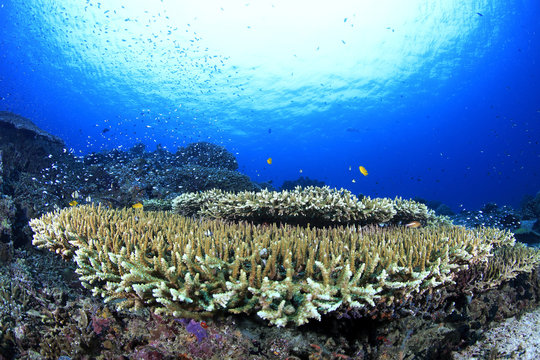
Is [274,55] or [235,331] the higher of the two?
[274,55]

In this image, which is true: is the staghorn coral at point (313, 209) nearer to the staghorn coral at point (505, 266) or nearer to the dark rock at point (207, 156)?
the staghorn coral at point (505, 266)

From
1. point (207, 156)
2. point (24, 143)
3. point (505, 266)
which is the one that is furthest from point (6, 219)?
point (207, 156)

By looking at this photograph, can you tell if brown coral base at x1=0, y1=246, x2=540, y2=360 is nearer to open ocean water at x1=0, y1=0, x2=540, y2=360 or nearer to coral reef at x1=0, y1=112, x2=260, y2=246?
open ocean water at x1=0, y1=0, x2=540, y2=360

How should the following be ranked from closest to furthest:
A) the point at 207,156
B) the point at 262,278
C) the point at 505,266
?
the point at 262,278, the point at 505,266, the point at 207,156

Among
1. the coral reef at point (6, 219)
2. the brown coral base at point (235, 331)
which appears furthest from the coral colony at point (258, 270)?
the coral reef at point (6, 219)

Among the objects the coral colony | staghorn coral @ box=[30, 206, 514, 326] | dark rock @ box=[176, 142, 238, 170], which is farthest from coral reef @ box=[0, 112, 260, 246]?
staghorn coral @ box=[30, 206, 514, 326]

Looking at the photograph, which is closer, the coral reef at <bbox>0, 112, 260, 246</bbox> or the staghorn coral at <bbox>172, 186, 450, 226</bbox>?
the staghorn coral at <bbox>172, 186, 450, 226</bbox>

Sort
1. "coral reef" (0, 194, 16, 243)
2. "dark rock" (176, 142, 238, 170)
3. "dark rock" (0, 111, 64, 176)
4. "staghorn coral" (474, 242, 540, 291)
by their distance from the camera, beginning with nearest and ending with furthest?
"staghorn coral" (474, 242, 540, 291)
"coral reef" (0, 194, 16, 243)
"dark rock" (0, 111, 64, 176)
"dark rock" (176, 142, 238, 170)

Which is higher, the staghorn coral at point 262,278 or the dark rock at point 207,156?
the dark rock at point 207,156

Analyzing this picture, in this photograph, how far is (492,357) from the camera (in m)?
2.92

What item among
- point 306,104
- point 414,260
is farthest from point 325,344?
point 306,104

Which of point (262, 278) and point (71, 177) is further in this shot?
point (71, 177)

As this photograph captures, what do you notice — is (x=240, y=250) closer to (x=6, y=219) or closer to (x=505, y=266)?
(x=505, y=266)

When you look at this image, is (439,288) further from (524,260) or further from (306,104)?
(306,104)
